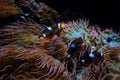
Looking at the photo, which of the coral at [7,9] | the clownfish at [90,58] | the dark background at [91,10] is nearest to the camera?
the clownfish at [90,58]

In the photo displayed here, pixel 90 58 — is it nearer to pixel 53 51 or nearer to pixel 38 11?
pixel 53 51

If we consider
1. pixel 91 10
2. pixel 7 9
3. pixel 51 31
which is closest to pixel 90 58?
pixel 51 31

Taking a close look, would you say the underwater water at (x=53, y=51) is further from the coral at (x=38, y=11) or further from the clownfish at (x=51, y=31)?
the coral at (x=38, y=11)

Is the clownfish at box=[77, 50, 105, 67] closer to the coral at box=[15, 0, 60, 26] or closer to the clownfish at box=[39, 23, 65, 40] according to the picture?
the clownfish at box=[39, 23, 65, 40]

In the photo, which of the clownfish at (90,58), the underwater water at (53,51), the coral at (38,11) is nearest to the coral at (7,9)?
the underwater water at (53,51)

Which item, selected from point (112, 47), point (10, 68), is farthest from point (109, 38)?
point (10, 68)

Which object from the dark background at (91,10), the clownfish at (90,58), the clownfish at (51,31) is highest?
the dark background at (91,10)

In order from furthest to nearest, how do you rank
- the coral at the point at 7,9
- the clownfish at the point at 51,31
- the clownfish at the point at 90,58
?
1. the coral at the point at 7,9
2. the clownfish at the point at 51,31
3. the clownfish at the point at 90,58
